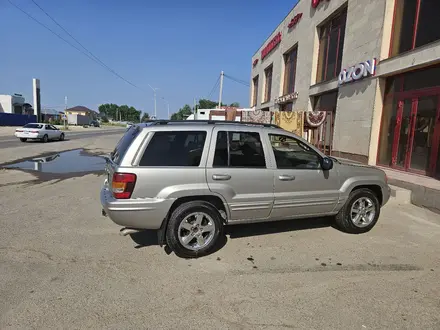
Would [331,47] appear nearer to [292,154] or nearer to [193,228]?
[292,154]

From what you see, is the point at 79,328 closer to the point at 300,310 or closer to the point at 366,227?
the point at 300,310

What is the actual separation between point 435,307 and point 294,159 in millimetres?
2425

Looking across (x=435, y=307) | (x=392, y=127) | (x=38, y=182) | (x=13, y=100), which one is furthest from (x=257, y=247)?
(x=13, y=100)

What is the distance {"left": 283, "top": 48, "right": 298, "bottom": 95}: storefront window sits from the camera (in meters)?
20.6

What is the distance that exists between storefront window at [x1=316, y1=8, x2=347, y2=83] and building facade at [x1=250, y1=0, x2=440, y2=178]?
0.05 meters

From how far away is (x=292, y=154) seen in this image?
4.52 m

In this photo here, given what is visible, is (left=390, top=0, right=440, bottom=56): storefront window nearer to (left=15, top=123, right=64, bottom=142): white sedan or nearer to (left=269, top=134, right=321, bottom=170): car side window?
(left=269, top=134, right=321, bottom=170): car side window

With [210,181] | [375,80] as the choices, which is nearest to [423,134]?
[375,80]

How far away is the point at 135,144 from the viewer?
12.1 ft

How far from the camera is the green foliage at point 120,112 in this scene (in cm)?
14712

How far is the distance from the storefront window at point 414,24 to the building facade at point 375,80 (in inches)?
→ 1.2

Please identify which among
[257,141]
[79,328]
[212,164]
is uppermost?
[257,141]

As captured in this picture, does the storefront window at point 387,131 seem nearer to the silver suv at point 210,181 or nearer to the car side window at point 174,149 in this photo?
the silver suv at point 210,181

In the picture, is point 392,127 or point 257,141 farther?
point 392,127
